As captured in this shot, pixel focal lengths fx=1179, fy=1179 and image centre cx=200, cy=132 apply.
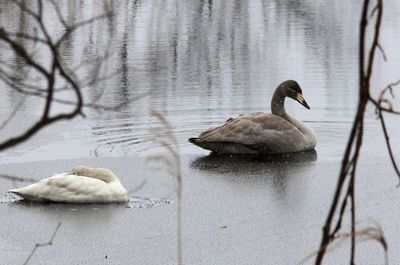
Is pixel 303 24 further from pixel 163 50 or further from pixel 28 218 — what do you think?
pixel 28 218

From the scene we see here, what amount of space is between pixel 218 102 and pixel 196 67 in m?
3.48

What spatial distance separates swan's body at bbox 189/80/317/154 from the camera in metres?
11.8

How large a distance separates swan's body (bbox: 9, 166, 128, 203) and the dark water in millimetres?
195

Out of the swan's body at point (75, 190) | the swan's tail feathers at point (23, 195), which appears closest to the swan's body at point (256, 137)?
the swan's body at point (75, 190)

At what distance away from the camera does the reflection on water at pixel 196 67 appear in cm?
1270

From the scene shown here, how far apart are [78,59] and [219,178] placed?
A: 8.35 metres

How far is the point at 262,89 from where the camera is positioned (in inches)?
628

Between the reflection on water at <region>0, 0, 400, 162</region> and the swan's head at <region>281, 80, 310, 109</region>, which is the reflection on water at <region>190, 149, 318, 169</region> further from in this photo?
the swan's head at <region>281, 80, 310, 109</region>

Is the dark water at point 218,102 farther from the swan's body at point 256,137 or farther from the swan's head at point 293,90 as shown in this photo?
the swan's head at point 293,90

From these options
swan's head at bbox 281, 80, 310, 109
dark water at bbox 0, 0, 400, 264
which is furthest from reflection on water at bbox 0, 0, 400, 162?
swan's head at bbox 281, 80, 310, 109

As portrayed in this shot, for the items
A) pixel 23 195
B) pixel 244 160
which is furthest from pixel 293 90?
pixel 23 195

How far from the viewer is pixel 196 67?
18.3 m

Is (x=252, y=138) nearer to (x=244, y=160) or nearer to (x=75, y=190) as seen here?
(x=244, y=160)

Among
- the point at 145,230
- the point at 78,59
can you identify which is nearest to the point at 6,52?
the point at 78,59
